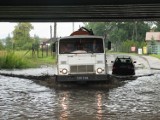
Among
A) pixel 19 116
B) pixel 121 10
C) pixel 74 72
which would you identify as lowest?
pixel 19 116

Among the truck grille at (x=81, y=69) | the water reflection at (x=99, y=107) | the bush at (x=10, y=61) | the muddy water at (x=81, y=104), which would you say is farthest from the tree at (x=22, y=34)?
the water reflection at (x=99, y=107)

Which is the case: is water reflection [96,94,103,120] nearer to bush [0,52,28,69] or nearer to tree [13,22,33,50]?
bush [0,52,28,69]

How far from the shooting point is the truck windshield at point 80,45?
20.9m

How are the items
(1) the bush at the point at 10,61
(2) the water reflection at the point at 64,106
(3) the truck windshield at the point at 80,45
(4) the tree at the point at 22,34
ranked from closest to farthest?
1. (2) the water reflection at the point at 64,106
2. (3) the truck windshield at the point at 80,45
3. (1) the bush at the point at 10,61
4. (4) the tree at the point at 22,34

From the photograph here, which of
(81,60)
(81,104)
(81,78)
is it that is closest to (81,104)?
(81,104)

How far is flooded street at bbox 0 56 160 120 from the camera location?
12.6 m

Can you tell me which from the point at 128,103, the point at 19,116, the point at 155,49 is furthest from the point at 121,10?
the point at 155,49

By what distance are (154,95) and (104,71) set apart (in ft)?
10.1

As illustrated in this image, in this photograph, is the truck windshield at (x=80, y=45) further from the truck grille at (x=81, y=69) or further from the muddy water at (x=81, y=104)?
the muddy water at (x=81, y=104)

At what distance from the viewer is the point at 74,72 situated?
20.4 metres

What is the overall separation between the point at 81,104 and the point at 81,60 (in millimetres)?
5128

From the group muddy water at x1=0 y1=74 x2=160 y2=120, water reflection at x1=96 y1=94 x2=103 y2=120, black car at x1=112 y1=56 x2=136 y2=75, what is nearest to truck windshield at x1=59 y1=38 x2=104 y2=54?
muddy water at x1=0 y1=74 x2=160 y2=120

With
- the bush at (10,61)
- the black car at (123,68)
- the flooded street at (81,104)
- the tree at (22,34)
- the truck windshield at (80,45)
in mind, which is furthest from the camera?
the tree at (22,34)

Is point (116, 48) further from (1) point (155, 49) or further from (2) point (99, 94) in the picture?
A: (2) point (99, 94)
